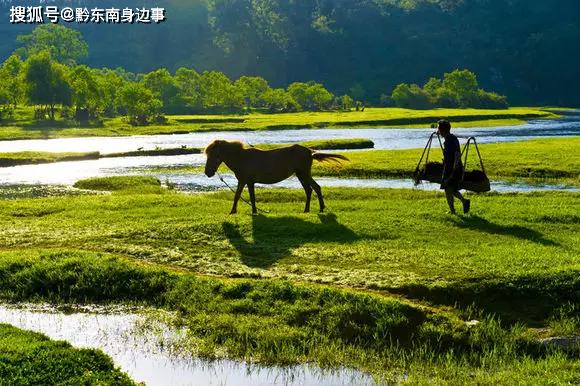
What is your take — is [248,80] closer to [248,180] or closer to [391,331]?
[248,180]

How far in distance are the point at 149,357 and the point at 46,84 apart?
113 metres

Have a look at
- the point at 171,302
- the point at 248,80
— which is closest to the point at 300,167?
the point at 171,302

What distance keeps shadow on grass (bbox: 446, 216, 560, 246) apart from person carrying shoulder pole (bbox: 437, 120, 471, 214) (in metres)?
1.14

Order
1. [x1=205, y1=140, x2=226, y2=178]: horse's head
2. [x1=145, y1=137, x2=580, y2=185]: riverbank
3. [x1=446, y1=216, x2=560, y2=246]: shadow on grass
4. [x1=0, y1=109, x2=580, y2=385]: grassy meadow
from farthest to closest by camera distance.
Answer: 1. [x1=145, y1=137, x2=580, y2=185]: riverbank
2. [x1=205, y1=140, x2=226, y2=178]: horse's head
3. [x1=446, y1=216, x2=560, y2=246]: shadow on grass
4. [x1=0, y1=109, x2=580, y2=385]: grassy meadow

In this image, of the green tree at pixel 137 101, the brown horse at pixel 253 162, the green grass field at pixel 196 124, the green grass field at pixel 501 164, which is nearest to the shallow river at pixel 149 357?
the brown horse at pixel 253 162

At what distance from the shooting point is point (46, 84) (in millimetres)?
115750

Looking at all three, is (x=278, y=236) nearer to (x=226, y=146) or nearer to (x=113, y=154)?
(x=226, y=146)

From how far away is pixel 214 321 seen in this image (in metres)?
14.4

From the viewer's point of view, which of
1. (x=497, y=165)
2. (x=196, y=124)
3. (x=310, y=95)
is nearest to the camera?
(x=497, y=165)

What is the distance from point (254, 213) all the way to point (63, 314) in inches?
404

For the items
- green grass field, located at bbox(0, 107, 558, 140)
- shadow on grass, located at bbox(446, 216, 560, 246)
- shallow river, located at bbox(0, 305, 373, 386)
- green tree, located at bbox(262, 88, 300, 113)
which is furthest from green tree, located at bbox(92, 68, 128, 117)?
shallow river, located at bbox(0, 305, 373, 386)

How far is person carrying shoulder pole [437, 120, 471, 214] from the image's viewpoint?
2277 centimetres

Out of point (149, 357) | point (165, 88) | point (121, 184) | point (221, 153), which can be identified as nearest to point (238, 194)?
point (221, 153)

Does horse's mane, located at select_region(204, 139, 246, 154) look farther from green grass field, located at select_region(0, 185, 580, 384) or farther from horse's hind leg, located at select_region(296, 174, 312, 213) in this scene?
horse's hind leg, located at select_region(296, 174, 312, 213)
